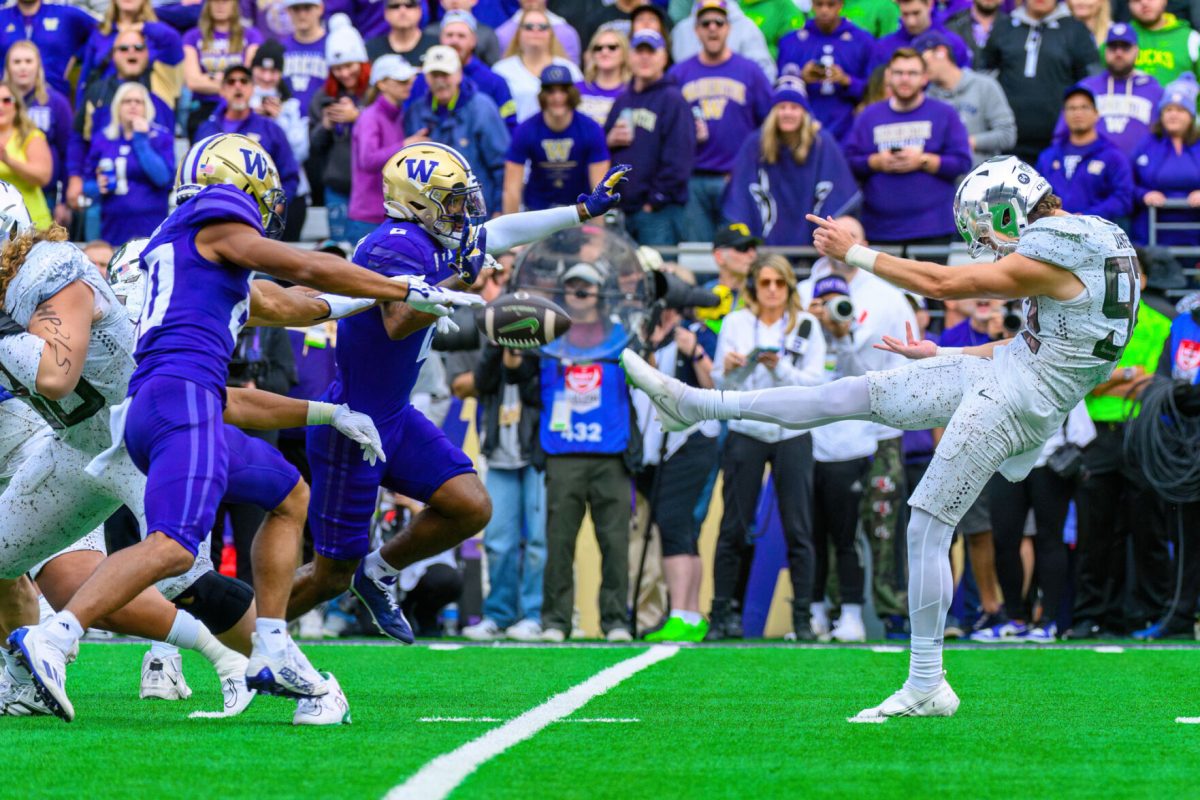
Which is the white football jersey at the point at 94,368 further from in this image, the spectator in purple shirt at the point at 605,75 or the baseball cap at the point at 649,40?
the spectator in purple shirt at the point at 605,75

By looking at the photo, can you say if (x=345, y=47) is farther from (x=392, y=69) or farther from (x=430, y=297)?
(x=430, y=297)

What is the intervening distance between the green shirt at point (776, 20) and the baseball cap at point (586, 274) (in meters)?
4.67

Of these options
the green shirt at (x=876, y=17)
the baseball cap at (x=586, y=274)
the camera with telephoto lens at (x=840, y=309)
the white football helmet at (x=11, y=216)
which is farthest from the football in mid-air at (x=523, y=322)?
the green shirt at (x=876, y=17)

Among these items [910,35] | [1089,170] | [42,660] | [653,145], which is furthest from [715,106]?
[42,660]

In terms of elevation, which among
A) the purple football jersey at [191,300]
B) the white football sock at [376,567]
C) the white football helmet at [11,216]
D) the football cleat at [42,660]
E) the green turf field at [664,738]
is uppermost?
the white football helmet at [11,216]

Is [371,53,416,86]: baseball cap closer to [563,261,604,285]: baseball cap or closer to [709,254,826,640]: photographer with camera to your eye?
[563,261,604,285]: baseball cap

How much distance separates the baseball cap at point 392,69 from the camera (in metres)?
13.0

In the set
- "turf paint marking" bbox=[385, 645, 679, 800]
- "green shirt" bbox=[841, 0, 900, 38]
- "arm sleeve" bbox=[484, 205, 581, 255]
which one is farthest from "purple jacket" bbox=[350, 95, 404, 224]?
"arm sleeve" bbox=[484, 205, 581, 255]

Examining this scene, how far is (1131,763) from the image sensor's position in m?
5.07

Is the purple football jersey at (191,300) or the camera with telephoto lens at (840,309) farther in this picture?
the camera with telephoto lens at (840,309)

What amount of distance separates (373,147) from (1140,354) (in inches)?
212

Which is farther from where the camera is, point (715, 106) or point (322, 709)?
point (715, 106)

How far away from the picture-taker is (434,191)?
685 centimetres

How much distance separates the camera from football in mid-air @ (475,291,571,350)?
24.5ft
